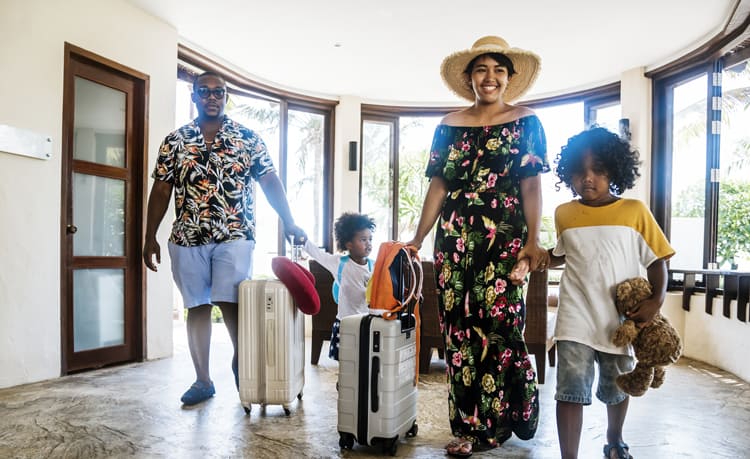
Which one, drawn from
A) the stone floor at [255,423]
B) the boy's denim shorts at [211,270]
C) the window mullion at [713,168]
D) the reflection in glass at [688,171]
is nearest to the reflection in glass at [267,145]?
the stone floor at [255,423]

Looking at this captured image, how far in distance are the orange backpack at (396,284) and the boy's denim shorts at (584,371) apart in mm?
536

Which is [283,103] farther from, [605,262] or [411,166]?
[605,262]

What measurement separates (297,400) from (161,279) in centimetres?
173

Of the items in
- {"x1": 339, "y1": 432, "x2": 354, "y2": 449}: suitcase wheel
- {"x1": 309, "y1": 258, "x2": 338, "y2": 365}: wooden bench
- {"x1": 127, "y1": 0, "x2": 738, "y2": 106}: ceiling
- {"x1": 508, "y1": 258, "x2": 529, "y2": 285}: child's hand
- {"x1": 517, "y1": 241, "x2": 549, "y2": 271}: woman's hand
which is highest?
{"x1": 127, "y1": 0, "x2": 738, "y2": 106}: ceiling

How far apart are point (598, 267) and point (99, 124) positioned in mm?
3238

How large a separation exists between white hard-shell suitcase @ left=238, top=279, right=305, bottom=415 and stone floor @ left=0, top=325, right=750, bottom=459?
4.5 inches

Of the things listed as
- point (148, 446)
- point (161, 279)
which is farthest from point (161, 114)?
point (148, 446)

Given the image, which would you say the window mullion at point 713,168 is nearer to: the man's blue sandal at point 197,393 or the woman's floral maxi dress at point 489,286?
the woman's floral maxi dress at point 489,286

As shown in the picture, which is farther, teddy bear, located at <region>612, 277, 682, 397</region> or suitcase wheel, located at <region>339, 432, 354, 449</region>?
suitcase wheel, located at <region>339, 432, 354, 449</region>

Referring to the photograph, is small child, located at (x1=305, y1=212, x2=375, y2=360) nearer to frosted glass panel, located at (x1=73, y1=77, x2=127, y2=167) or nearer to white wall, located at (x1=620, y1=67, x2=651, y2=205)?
frosted glass panel, located at (x1=73, y1=77, x2=127, y2=167)

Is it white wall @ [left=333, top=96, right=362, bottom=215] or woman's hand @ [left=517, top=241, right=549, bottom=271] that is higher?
white wall @ [left=333, top=96, right=362, bottom=215]

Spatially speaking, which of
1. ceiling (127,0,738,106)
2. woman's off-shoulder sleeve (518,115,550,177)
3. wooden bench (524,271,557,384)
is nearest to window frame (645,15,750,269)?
ceiling (127,0,738,106)

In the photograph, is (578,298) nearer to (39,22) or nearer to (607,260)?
(607,260)

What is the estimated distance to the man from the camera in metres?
2.65
